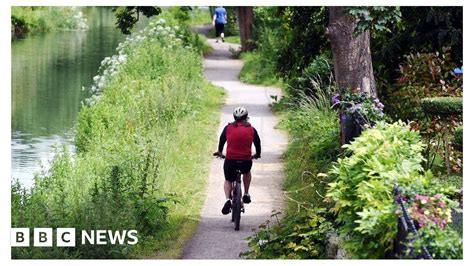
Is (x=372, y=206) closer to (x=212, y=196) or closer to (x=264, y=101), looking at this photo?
(x=212, y=196)

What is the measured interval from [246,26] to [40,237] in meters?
23.8

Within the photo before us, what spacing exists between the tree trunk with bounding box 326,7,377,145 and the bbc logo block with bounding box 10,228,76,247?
14.5 ft

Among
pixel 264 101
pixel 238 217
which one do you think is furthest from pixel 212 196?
pixel 264 101

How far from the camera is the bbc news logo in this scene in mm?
11641

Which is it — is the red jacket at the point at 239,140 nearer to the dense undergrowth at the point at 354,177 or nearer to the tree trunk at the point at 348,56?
the dense undergrowth at the point at 354,177

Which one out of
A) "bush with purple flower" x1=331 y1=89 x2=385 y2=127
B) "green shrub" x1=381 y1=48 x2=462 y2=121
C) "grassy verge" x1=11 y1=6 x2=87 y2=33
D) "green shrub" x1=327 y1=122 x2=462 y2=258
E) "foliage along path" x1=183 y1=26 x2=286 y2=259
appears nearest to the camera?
"green shrub" x1=327 y1=122 x2=462 y2=258

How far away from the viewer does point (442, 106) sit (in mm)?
13469

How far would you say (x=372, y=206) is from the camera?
9.91m

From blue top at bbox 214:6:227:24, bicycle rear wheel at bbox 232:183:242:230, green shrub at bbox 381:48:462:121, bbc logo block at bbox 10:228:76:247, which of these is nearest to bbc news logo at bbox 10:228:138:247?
bbc logo block at bbox 10:228:76:247

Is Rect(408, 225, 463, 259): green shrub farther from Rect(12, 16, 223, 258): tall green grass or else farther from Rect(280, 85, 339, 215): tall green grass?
Rect(280, 85, 339, 215): tall green grass

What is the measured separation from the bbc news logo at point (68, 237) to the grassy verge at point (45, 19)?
33.1 meters

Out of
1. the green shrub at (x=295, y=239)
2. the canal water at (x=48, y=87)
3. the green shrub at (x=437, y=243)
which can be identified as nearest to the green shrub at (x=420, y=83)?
the green shrub at (x=295, y=239)

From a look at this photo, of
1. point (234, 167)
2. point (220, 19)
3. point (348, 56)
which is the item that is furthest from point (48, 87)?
point (234, 167)

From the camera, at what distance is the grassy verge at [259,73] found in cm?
2866
